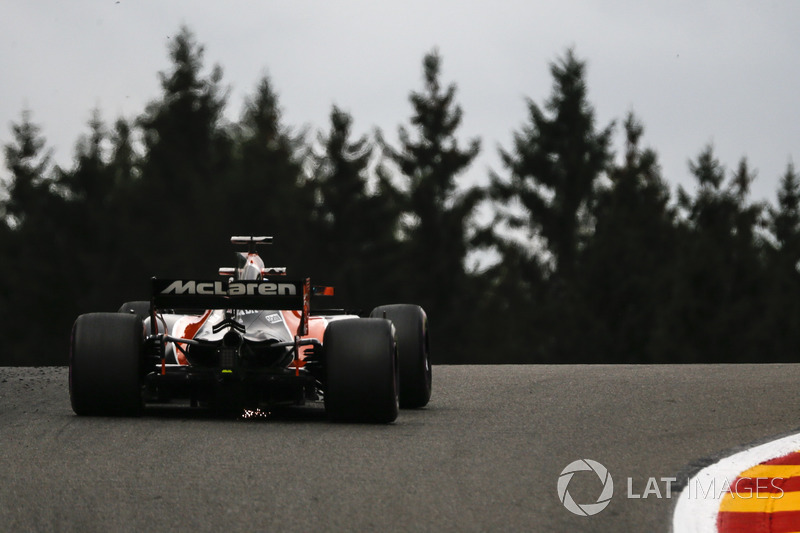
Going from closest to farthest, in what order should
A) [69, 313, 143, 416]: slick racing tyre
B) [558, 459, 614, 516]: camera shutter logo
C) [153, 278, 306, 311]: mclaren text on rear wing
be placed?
1. [558, 459, 614, 516]: camera shutter logo
2. [69, 313, 143, 416]: slick racing tyre
3. [153, 278, 306, 311]: mclaren text on rear wing

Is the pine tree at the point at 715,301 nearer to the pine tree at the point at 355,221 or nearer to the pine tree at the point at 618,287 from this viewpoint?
the pine tree at the point at 618,287

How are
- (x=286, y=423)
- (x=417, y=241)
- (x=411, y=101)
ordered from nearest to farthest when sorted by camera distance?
(x=286, y=423), (x=417, y=241), (x=411, y=101)

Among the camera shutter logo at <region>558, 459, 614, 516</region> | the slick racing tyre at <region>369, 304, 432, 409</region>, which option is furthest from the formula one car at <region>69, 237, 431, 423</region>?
the camera shutter logo at <region>558, 459, 614, 516</region>

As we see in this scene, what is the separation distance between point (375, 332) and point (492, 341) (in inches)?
1667

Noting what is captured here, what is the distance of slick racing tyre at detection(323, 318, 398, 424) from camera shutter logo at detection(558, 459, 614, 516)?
2.30 m

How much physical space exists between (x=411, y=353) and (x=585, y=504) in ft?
17.4

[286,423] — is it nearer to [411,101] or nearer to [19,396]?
[19,396]

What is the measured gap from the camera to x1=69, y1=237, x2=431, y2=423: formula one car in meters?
9.34

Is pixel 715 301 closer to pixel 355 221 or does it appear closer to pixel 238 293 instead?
pixel 355 221

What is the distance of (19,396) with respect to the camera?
11.8m

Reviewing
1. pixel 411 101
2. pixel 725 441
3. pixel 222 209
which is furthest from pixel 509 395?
pixel 411 101

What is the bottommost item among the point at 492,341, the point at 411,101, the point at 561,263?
the point at 492,341

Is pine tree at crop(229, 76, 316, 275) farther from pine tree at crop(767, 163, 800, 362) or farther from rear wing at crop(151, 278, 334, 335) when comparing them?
rear wing at crop(151, 278, 334, 335)

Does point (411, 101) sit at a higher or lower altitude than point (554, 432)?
higher
